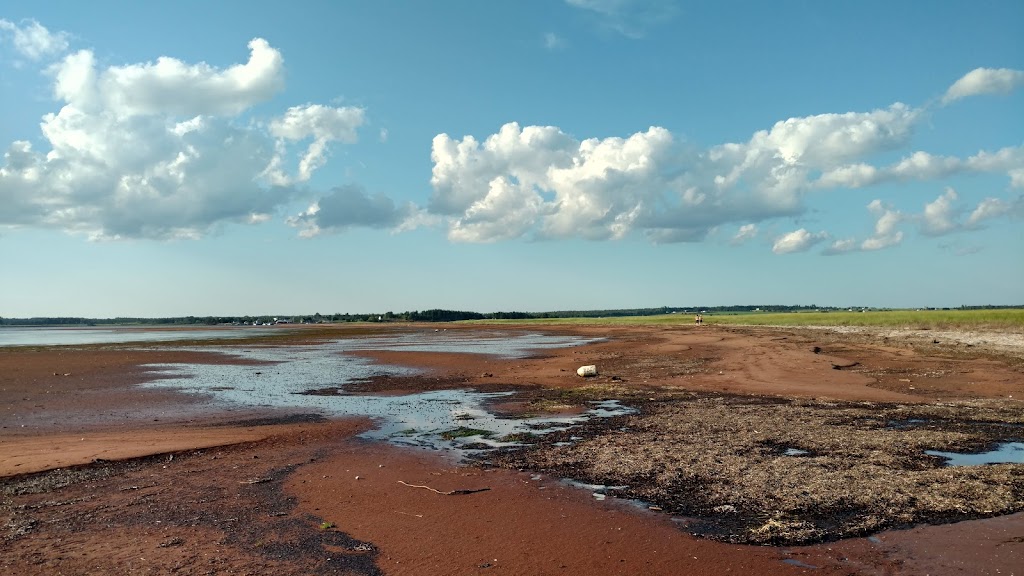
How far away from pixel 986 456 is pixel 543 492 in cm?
912

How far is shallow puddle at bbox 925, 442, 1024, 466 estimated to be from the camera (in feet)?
39.4

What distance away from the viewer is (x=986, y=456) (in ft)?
41.0

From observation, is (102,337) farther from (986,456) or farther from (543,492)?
(986,456)

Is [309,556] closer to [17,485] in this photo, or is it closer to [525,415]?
[17,485]

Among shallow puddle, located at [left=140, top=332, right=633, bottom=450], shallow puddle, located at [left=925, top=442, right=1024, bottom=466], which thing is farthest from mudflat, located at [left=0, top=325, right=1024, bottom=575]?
shallow puddle, located at [left=140, top=332, right=633, bottom=450]

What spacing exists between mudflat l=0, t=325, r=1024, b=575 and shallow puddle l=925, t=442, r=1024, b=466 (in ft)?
1.00

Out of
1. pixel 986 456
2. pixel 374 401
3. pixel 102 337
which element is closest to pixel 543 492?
pixel 986 456

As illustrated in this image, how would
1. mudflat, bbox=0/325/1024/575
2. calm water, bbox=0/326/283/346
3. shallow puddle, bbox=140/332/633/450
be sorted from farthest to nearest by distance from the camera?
calm water, bbox=0/326/283/346
shallow puddle, bbox=140/332/633/450
mudflat, bbox=0/325/1024/575

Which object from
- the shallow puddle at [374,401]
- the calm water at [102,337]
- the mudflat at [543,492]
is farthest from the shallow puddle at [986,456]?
the calm water at [102,337]

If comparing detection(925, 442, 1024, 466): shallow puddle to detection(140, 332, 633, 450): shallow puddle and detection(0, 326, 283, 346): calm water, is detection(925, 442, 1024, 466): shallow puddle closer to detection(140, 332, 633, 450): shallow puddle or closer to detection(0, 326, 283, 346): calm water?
detection(140, 332, 633, 450): shallow puddle

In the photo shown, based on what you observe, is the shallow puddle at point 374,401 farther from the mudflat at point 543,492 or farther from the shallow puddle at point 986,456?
the shallow puddle at point 986,456

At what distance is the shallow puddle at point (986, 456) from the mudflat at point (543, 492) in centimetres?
31

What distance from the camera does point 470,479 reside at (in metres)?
11.9

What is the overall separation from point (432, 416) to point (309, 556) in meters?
11.4
